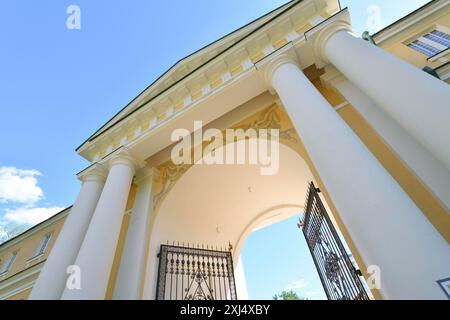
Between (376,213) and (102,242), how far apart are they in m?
4.70

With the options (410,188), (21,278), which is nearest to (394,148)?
(410,188)

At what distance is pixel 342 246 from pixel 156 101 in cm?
632

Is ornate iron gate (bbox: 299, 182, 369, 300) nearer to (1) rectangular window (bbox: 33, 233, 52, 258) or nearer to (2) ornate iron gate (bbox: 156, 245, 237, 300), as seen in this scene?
(2) ornate iron gate (bbox: 156, 245, 237, 300)

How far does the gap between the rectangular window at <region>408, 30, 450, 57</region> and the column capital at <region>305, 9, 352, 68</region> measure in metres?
2.04

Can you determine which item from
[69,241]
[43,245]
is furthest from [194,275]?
[43,245]

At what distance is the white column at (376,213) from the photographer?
2.11 m

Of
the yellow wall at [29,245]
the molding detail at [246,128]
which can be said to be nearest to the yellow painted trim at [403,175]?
the molding detail at [246,128]

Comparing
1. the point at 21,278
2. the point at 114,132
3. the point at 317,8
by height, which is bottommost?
the point at 21,278

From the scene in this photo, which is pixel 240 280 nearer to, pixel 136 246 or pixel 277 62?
pixel 136 246

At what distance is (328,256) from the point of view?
5.66 m

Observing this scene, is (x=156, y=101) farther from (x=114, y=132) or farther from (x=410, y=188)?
(x=410, y=188)

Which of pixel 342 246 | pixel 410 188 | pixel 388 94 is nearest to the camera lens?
pixel 388 94

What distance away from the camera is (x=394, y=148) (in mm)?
3988

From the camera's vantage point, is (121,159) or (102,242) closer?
(102,242)
